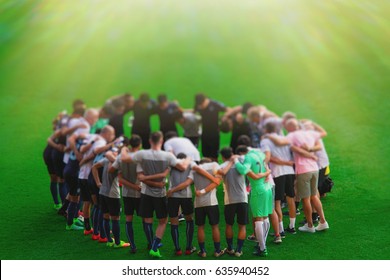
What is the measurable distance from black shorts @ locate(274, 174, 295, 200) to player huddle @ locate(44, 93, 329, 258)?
0.01m

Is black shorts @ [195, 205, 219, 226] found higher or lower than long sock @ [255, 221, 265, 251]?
higher

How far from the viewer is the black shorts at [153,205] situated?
6.39 m

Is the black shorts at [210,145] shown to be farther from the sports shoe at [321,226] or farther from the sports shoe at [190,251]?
the sports shoe at [190,251]

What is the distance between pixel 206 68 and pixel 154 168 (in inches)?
376

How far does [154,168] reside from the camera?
20.7ft

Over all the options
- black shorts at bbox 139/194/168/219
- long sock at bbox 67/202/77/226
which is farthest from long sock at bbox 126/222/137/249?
long sock at bbox 67/202/77/226

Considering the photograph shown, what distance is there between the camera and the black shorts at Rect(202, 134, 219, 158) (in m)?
8.94

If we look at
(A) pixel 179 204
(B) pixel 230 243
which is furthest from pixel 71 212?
(B) pixel 230 243

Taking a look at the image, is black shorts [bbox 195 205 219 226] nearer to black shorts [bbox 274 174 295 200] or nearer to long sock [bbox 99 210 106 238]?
black shorts [bbox 274 174 295 200]

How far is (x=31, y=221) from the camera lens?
26.4 ft

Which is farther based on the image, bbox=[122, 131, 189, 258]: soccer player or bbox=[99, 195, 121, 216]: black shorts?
bbox=[99, 195, 121, 216]: black shorts

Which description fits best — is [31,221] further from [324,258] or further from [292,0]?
[292,0]

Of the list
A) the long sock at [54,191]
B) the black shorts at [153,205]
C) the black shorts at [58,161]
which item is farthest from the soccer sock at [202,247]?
the long sock at [54,191]

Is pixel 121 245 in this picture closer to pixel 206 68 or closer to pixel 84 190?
pixel 84 190
